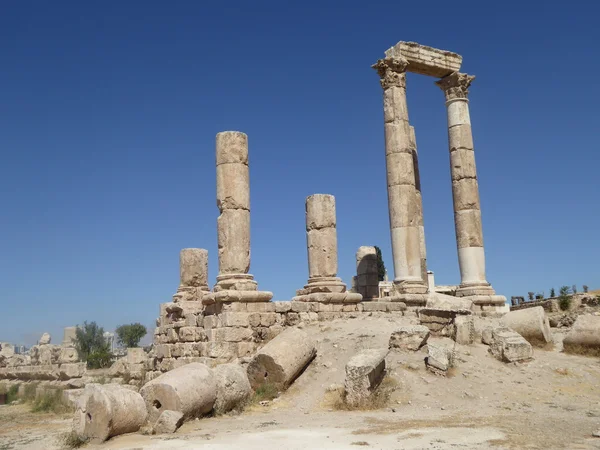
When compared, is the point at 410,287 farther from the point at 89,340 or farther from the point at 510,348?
the point at 89,340

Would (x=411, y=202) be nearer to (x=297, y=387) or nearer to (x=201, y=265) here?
(x=201, y=265)

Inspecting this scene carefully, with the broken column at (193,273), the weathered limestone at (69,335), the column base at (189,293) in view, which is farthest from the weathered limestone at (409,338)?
the weathered limestone at (69,335)

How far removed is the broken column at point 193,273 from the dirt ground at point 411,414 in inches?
216

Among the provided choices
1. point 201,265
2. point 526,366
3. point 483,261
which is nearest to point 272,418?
point 526,366

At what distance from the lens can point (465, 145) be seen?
20688mm

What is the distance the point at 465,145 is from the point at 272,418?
14054mm

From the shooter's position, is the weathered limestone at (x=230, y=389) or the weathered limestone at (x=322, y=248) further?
the weathered limestone at (x=322, y=248)

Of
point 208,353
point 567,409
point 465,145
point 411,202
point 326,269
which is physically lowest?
point 567,409

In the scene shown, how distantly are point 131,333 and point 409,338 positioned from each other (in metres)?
33.6

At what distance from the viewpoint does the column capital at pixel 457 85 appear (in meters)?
21.2

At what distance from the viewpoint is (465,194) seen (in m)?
20.3

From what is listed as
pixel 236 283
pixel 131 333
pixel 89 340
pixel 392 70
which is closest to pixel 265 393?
pixel 236 283

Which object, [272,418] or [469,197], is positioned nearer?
[272,418]

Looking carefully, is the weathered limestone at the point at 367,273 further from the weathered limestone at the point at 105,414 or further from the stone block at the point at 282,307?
the weathered limestone at the point at 105,414
